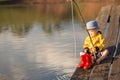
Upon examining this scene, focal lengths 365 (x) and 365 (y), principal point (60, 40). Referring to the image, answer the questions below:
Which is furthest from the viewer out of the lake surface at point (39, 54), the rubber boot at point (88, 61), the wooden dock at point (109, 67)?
the lake surface at point (39, 54)

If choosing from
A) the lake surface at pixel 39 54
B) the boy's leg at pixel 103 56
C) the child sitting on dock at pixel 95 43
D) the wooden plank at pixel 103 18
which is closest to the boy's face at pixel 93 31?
the child sitting on dock at pixel 95 43

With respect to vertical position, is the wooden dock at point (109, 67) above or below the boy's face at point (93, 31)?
below

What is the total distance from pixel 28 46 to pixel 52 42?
74 centimetres

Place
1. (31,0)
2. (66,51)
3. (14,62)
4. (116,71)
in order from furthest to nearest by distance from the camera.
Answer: (31,0) < (66,51) < (14,62) < (116,71)

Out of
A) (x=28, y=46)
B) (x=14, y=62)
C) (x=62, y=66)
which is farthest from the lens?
(x=28, y=46)

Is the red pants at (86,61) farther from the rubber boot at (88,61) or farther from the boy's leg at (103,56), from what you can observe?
the boy's leg at (103,56)

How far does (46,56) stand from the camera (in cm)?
783

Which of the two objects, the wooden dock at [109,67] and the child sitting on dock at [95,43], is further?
the child sitting on dock at [95,43]

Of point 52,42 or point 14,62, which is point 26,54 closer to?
point 14,62

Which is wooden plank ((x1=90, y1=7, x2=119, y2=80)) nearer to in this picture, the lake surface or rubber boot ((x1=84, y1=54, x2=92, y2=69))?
rubber boot ((x1=84, y1=54, x2=92, y2=69))

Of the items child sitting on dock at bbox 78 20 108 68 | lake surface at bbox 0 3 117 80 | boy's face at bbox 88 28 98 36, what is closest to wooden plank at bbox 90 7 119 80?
child sitting on dock at bbox 78 20 108 68

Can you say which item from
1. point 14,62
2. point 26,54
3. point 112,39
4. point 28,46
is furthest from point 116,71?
point 28,46

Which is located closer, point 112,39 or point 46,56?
point 112,39

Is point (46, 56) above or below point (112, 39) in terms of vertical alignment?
below
